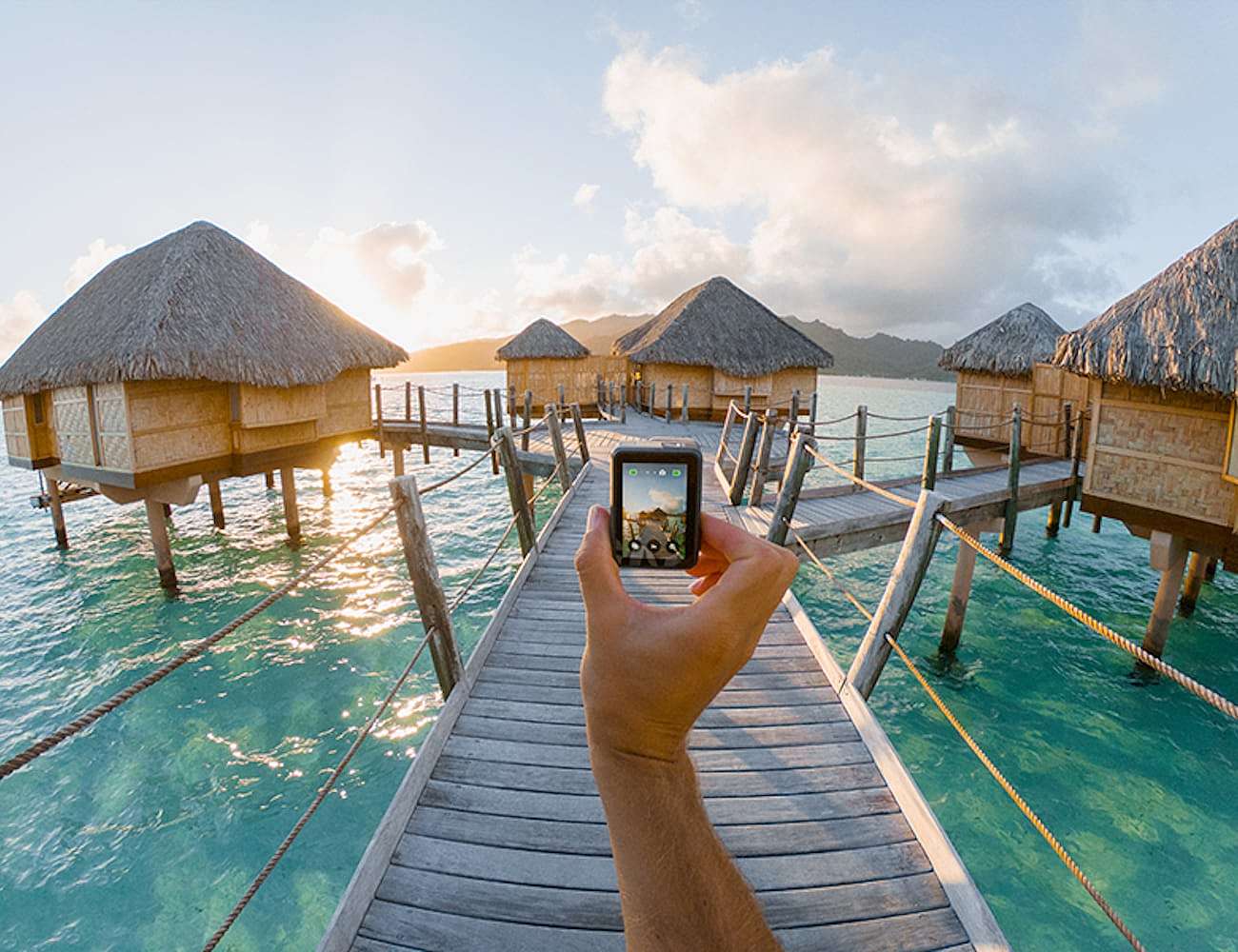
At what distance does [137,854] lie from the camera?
5082 millimetres

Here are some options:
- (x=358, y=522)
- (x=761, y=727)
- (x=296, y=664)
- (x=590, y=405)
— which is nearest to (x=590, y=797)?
(x=761, y=727)

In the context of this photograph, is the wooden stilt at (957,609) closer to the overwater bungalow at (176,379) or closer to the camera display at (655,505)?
the camera display at (655,505)

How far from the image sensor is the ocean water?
4715 mm


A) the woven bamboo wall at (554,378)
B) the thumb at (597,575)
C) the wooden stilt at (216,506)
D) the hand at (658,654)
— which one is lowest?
the wooden stilt at (216,506)

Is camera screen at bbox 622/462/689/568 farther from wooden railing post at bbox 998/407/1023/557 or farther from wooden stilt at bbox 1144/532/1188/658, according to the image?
wooden railing post at bbox 998/407/1023/557

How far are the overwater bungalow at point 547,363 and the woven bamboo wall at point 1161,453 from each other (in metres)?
16.1

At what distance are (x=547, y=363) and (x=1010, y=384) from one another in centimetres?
1469

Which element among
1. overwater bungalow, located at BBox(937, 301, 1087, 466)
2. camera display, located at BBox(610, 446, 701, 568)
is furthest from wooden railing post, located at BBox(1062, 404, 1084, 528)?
camera display, located at BBox(610, 446, 701, 568)

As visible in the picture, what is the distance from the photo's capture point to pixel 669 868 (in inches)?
29.5

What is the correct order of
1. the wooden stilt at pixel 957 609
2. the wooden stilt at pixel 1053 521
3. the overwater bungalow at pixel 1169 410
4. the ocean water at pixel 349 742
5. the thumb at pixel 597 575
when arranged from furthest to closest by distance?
1. the wooden stilt at pixel 1053 521
2. the wooden stilt at pixel 957 609
3. the overwater bungalow at pixel 1169 410
4. the ocean water at pixel 349 742
5. the thumb at pixel 597 575

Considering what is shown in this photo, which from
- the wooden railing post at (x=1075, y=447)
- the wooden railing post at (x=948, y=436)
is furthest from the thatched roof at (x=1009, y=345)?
the wooden railing post at (x=948, y=436)

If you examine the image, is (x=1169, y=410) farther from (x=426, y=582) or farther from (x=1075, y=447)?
(x=426, y=582)

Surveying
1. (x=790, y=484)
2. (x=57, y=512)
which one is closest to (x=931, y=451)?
(x=790, y=484)

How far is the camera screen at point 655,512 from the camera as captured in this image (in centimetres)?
141
